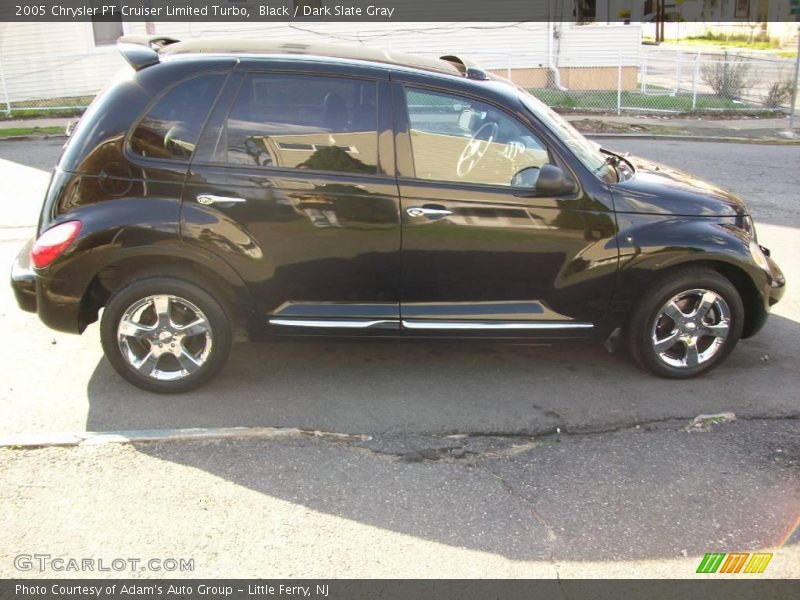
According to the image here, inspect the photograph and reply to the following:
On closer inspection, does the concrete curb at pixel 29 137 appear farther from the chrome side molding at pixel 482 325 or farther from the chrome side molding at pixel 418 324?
the chrome side molding at pixel 482 325

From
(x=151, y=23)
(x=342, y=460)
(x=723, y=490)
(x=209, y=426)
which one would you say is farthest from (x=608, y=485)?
(x=151, y=23)

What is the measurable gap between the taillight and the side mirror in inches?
104

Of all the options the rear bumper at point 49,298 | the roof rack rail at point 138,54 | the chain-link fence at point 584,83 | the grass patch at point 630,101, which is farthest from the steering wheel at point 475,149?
the grass patch at point 630,101

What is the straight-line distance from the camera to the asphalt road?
3385mm

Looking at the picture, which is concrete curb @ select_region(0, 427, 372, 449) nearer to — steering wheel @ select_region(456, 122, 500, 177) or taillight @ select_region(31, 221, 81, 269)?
taillight @ select_region(31, 221, 81, 269)

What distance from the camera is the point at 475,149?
4641 mm

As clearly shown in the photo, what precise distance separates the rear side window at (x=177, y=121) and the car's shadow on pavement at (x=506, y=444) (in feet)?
4.73

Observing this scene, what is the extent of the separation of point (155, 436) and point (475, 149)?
8.01 ft

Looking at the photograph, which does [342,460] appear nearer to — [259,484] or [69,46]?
[259,484]

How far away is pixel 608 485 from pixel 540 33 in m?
17.9

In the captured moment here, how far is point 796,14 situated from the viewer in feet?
133

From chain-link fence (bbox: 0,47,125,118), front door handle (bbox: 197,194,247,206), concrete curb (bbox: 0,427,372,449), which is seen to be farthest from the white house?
concrete curb (bbox: 0,427,372,449)

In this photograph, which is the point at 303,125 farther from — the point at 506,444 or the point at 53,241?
the point at 506,444

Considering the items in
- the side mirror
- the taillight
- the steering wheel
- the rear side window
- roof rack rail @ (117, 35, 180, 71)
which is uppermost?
roof rack rail @ (117, 35, 180, 71)
